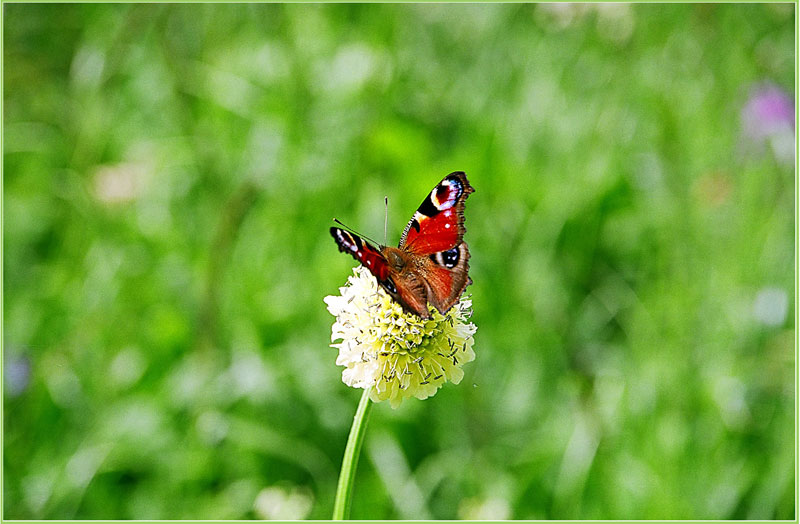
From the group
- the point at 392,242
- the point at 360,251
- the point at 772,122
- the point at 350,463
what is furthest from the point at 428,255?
the point at 772,122

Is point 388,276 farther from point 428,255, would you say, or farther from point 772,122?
point 772,122

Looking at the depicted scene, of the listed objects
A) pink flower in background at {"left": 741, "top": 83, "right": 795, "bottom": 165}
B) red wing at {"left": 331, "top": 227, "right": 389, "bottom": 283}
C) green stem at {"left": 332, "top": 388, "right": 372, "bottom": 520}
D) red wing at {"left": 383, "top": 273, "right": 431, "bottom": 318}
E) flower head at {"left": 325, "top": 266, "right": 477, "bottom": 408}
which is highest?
pink flower in background at {"left": 741, "top": 83, "right": 795, "bottom": 165}

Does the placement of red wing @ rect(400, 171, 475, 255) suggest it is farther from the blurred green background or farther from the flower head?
the blurred green background

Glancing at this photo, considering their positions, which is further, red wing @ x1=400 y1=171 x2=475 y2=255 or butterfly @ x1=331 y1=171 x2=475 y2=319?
red wing @ x1=400 y1=171 x2=475 y2=255

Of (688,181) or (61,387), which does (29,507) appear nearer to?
(61,387)

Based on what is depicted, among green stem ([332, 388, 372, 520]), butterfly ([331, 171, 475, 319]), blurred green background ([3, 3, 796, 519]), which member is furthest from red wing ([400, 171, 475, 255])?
blurred green background ([3, 3, 796, 519])

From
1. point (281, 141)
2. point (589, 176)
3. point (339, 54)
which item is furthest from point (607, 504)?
point (339, 54)

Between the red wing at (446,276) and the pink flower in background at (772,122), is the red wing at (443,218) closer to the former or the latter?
the red wing at (446,276)

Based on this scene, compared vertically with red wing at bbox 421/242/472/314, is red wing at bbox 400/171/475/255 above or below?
above
